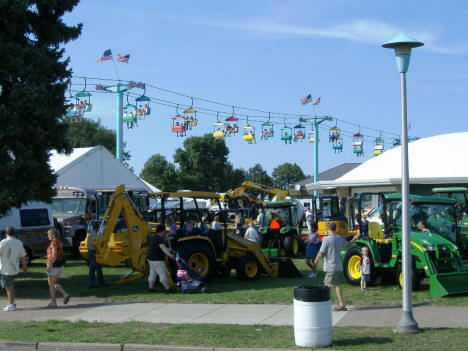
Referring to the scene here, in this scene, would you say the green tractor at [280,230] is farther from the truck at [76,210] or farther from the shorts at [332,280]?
the shorts at [332,280]

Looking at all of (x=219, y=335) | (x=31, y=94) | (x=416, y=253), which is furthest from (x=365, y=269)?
(x=31, y=94)

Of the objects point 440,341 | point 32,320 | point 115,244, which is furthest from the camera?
point 115,244

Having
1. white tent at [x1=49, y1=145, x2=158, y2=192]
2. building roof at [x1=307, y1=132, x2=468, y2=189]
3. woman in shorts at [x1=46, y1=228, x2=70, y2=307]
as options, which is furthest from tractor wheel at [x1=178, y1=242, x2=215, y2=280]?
building roof at [x1=307, y1=132, x2=468, y2=189]

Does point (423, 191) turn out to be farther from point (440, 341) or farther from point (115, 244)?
point (440, 341)

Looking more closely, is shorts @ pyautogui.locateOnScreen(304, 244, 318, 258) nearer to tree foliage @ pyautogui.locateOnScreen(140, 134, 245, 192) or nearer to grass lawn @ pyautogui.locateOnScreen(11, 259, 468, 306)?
grass lawn @ pyautogui.locateOnScreen(11, 259, 468, 306)

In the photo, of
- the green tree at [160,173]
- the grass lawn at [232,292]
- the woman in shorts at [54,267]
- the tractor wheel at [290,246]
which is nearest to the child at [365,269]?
the grass lawn at [232,292]

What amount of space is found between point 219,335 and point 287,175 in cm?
10099

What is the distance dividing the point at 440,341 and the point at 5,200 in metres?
10.3

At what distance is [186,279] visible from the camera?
14.9 meters

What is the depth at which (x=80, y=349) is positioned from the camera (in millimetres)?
9656

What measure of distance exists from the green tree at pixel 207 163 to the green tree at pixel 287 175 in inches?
909

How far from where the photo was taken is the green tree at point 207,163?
86.4 metres

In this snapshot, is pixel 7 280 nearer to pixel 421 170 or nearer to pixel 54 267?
pixel 54 267

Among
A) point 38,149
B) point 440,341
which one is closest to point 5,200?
point 38,149
